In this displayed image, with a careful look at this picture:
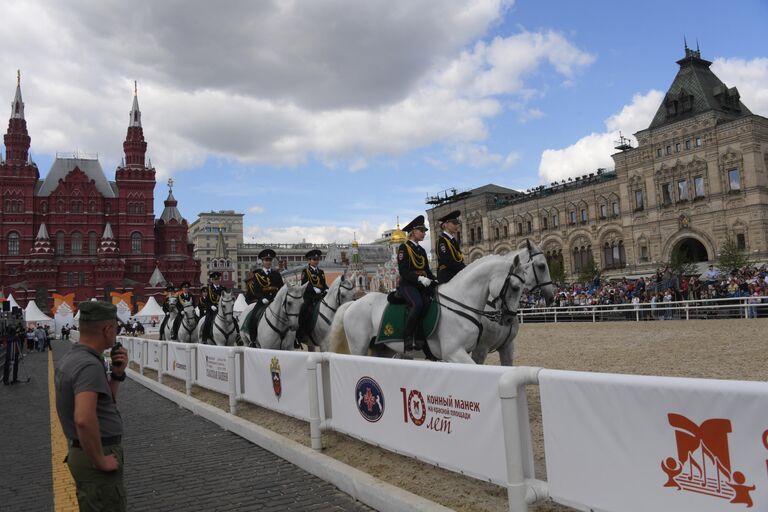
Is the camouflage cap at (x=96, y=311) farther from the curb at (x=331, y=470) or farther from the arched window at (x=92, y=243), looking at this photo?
the arched window at (x=92, y=243)

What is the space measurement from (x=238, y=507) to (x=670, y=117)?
5664 centimetres

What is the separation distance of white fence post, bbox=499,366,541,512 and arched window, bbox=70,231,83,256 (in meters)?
89.2

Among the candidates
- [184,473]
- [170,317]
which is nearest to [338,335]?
[184,473]

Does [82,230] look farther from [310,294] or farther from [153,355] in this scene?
[310,294]

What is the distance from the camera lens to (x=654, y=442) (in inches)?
126

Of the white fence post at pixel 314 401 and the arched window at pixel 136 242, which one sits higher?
the arched window at pixel 136 242

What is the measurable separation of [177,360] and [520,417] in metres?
11.9

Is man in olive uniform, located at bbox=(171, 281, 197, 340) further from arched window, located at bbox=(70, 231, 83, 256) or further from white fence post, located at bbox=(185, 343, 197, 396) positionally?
arched window, located at bbox=(70, 231, 83, 256)


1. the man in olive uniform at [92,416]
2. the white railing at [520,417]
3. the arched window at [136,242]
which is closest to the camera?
the white railing at [520,417]

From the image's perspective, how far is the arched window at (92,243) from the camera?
3206 inches

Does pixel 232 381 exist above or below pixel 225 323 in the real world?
below

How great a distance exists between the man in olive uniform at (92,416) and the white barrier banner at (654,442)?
287cm

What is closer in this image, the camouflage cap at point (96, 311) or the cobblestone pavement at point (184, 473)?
the camouflage cap at point (96, 311)

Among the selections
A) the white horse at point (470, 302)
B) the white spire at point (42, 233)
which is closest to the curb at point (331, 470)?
the white horse at point (470, 302)
